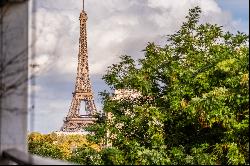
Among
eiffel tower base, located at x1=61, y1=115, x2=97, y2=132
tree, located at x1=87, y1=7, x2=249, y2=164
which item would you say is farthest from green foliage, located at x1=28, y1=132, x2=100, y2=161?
tree, located at x1=87, y1=7, x2=249, y2=164

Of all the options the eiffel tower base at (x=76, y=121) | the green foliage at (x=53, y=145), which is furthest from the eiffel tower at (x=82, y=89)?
the green foliage at (x=53, y=145)

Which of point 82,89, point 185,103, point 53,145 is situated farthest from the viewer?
point 82,89

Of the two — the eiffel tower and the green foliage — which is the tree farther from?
the eiffel tower

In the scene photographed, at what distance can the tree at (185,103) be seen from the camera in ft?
37.4

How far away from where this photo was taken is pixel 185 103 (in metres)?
12.2

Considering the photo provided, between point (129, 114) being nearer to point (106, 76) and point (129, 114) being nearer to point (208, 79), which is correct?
point (106, 76)

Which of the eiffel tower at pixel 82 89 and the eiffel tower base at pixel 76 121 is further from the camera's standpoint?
the eiffel tower base at pixel 76 121

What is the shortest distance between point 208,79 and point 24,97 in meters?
9.19

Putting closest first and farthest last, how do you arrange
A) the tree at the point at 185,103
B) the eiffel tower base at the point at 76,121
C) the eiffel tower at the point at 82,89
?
the tree at the point at 185,103 → the eiffel tower at the point at 82,89 → the eiffel tower base at the point at 76,121

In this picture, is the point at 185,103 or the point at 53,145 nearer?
the point at 185,103

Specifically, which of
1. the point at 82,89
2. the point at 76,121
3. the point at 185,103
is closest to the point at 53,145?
the point at 82,89

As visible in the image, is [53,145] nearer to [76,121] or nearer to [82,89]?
[82,89]

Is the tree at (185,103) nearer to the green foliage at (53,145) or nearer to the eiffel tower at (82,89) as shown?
the green foliage at (53,145)

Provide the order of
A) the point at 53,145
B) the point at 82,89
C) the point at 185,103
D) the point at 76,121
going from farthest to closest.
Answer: the point at 76,121 → the point at 82,89 → the point at 53,145 → the point at 185,103
